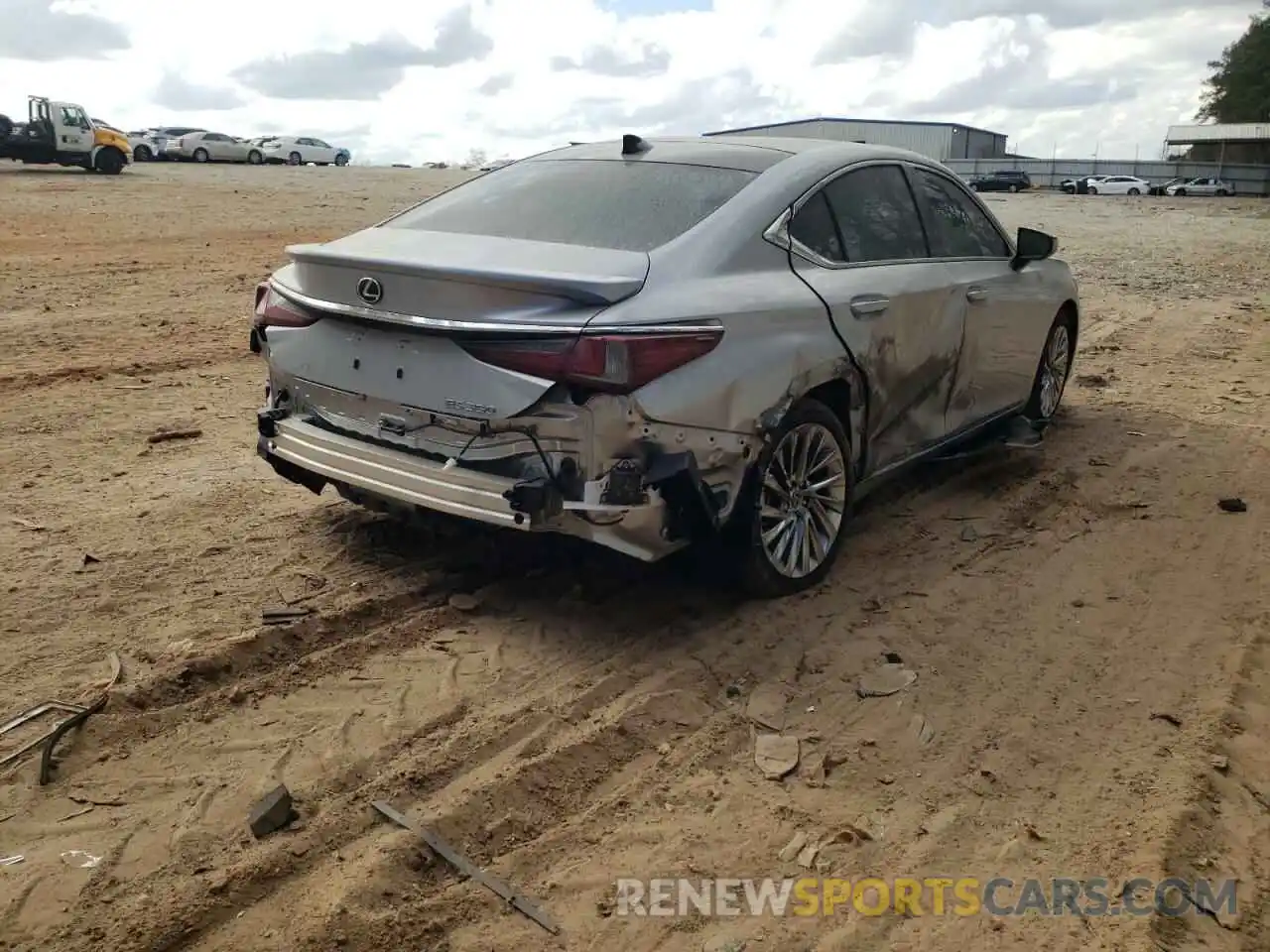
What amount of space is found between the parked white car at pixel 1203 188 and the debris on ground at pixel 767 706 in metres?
62.3

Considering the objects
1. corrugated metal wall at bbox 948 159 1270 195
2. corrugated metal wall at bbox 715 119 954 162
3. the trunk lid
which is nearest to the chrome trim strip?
the trunk lid

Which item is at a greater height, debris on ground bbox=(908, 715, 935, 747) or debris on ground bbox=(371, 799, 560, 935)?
debris on ground bbox=(908, 715, 935, 747)

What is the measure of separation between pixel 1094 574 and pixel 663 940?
10.0 ft

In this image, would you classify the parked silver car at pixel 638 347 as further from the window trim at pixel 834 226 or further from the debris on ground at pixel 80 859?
the debris on ground at pixel 80 859

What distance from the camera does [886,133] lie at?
47.7 metres

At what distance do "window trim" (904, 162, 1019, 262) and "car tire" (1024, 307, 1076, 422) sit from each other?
83cm

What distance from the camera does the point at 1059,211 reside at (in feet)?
109

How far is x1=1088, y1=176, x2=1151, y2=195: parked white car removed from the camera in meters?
58.2

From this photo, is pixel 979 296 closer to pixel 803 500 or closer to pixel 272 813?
pixel 803 500

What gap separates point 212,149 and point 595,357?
4350 centimetres

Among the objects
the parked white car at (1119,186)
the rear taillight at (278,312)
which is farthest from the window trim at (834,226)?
the parked white car at (1119,186)

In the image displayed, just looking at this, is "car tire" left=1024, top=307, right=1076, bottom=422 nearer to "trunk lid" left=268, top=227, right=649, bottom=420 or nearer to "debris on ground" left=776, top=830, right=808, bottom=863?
"trunk lid" left=268, top=227, right=649, bottom=420

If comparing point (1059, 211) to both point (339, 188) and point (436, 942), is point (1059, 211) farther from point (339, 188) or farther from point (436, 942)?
point (436, 942)

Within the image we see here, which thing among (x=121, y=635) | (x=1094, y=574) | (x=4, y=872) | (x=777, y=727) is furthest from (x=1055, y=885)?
(x=121, y=635)
